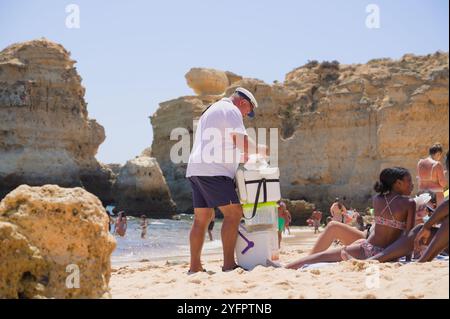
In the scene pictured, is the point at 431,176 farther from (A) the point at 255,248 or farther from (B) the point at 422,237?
(A) the point at 255,248

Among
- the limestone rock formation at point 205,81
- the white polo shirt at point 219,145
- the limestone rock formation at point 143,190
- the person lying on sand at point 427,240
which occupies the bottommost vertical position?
the limestone rock formation at point 143,190

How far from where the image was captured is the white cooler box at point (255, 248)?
15.9ft

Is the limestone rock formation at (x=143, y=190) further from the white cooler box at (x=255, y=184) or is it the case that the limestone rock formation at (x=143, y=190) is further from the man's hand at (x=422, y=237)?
the man's hand at (x=422, y=237)

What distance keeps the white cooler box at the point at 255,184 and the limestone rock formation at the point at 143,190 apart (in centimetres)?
3057

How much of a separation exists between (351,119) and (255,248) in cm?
2710

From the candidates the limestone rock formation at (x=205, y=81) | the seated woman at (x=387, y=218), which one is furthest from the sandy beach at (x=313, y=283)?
the limestone rock formation at (x=205, y=81)

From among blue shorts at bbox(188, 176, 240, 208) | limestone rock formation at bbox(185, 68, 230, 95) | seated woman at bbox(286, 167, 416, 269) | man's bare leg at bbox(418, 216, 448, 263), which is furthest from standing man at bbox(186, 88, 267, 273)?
limestone rock formation at bbox(185, 68, 230, 95)

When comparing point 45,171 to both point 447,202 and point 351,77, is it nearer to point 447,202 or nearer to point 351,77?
point 351,77

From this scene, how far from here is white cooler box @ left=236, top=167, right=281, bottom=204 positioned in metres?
4.71

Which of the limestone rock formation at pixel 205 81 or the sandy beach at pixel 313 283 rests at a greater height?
the limestone rock formation at pixel 205 81

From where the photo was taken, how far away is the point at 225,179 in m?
4.71

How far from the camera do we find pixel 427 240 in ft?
14.0

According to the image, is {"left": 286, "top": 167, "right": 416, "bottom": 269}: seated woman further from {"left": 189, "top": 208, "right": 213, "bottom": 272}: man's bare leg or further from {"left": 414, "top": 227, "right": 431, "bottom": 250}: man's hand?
{"left": 189, "top": 208, "right": 213, "bottom": 272}: man's bare leg
